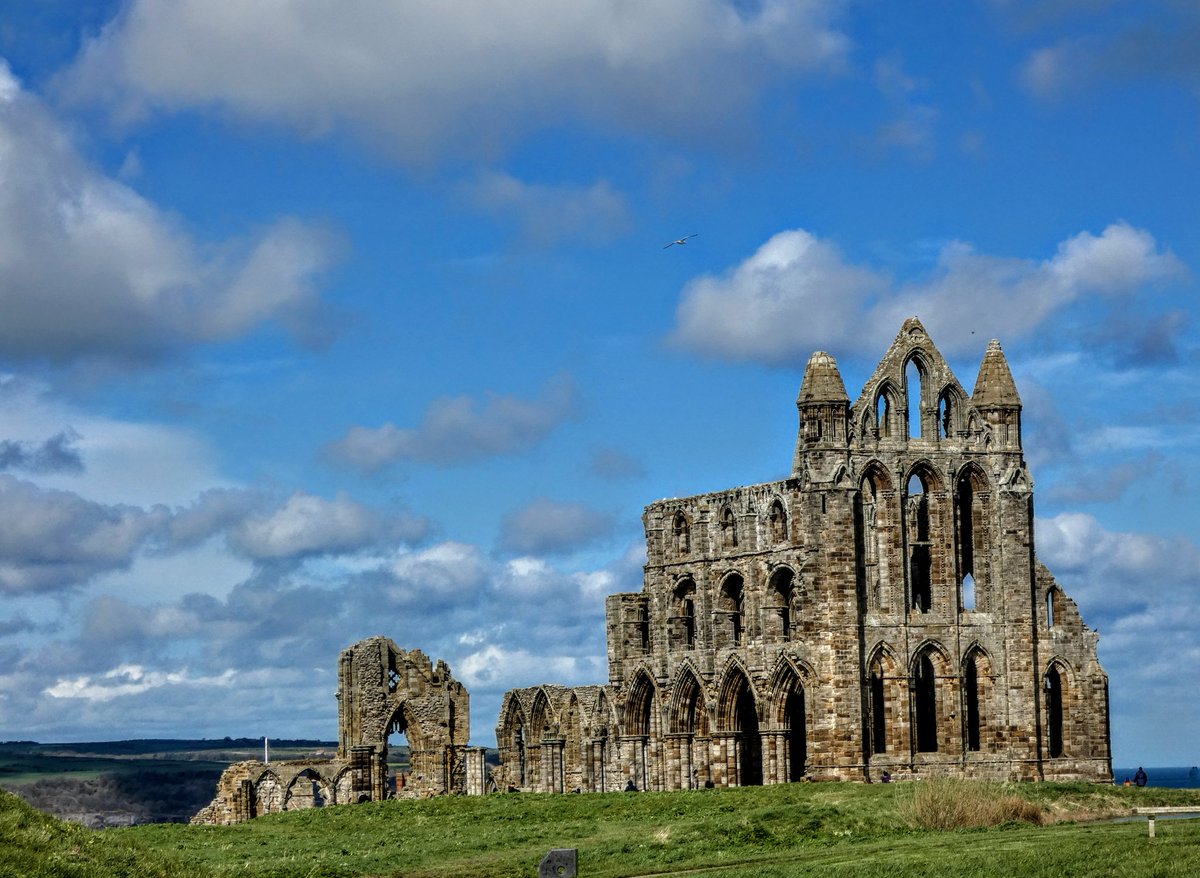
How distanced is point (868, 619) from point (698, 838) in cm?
2327

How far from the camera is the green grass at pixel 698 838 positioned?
148 feet

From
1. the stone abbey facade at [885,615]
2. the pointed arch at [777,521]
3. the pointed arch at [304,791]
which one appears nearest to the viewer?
the stone abbey facade at [885,615]

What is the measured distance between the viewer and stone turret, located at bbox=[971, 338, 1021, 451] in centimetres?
7950

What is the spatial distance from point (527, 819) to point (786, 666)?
15.7 meters

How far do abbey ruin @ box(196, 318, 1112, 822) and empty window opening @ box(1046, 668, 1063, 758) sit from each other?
0.35 feet

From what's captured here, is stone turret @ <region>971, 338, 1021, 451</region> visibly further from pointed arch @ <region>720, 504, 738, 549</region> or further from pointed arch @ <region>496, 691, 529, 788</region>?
pointed arch @ <region>496, 691, 529, 788</region>

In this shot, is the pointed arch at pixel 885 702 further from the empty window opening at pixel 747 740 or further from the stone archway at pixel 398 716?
the stone archway at pixel 398 716

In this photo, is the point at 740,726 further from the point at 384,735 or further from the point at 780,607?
the point at 384,735

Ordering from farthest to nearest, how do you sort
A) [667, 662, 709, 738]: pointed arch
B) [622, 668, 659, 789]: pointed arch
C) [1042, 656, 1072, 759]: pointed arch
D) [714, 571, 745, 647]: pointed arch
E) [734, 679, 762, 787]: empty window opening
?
[622, 668, 659, 789]: pointed arch, [667, 662, 709, 738]: pointed arch, [714, 571, 745, 647]: pointed arch, [734, 679, 762, 787]: empty window opening, [1042, 656, 1072, 759]: pointed arch

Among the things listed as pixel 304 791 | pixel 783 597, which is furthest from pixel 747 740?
pixel 304 791

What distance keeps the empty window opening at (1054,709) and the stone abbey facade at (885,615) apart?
7 cm

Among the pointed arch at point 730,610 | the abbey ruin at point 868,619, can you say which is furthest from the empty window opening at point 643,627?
the pointed arch at point 730,610

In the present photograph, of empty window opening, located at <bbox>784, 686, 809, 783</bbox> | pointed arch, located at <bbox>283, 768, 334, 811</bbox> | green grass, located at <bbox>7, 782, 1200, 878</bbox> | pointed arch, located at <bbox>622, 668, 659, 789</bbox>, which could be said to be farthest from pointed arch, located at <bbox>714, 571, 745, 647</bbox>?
pointed arch, located at <bbox>283, 768, 334, 811</bbox>

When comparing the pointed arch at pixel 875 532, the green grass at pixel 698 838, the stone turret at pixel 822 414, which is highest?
the stone turret at pixel 822 414
